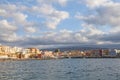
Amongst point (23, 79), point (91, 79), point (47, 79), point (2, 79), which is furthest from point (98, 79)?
point (2, 79)

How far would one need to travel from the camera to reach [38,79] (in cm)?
4969

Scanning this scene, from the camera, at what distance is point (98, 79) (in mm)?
48344

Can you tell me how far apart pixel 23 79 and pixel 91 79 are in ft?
36.3

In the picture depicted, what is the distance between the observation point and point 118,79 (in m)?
48.2

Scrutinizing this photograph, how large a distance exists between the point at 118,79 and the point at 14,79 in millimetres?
16696

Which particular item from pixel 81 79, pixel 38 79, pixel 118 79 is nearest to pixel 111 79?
pixel 118 79

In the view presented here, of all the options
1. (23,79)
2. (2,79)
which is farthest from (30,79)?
(2,79)

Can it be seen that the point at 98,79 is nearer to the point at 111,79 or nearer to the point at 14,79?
the point at 111,79

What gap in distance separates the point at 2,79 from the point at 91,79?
14.3 meters

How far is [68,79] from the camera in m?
49.7

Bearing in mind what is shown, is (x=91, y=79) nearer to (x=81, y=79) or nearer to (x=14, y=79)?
(x=81, y=79)

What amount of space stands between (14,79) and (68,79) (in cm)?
882

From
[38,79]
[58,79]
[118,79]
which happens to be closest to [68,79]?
[58,79]

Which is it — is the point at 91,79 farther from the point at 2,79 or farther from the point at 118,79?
the point at 2,79
